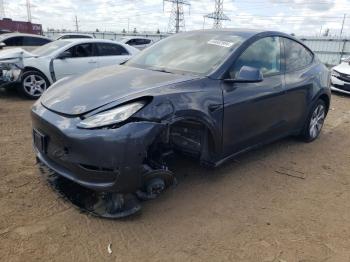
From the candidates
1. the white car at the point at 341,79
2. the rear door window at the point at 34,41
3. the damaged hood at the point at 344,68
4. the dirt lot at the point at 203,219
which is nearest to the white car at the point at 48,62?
the dirt lot at the point at 203,219

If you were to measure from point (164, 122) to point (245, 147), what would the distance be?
4.63 feet

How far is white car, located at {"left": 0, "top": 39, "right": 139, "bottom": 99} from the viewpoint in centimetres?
754

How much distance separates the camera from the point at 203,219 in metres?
3.13

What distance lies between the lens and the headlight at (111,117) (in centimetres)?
275

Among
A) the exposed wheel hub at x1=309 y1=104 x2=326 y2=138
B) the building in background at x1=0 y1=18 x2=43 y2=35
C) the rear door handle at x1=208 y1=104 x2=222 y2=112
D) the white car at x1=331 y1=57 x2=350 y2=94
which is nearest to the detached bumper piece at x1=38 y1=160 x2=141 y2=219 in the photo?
the rear door handle at x1=208 y1=104 x2=222 y2=112

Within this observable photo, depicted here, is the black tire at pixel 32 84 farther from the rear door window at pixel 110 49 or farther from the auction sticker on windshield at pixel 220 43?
the auction sticker on windshield at pixel 220 43

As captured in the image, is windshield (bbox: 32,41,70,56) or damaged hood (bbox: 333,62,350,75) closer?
windshield (bbox: 32,41,70,56)

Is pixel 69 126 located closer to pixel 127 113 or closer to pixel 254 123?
pixel 127 113

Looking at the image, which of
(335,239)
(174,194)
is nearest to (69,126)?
(174,194)

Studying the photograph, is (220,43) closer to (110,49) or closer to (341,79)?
(110,49)

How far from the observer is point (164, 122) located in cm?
290

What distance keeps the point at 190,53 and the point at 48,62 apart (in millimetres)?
5017

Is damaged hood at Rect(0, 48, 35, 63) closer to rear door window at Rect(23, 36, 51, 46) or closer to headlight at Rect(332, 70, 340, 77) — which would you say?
rear door window at Rect(23, 36, 51, 46)

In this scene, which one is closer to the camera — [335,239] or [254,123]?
[335,239]
